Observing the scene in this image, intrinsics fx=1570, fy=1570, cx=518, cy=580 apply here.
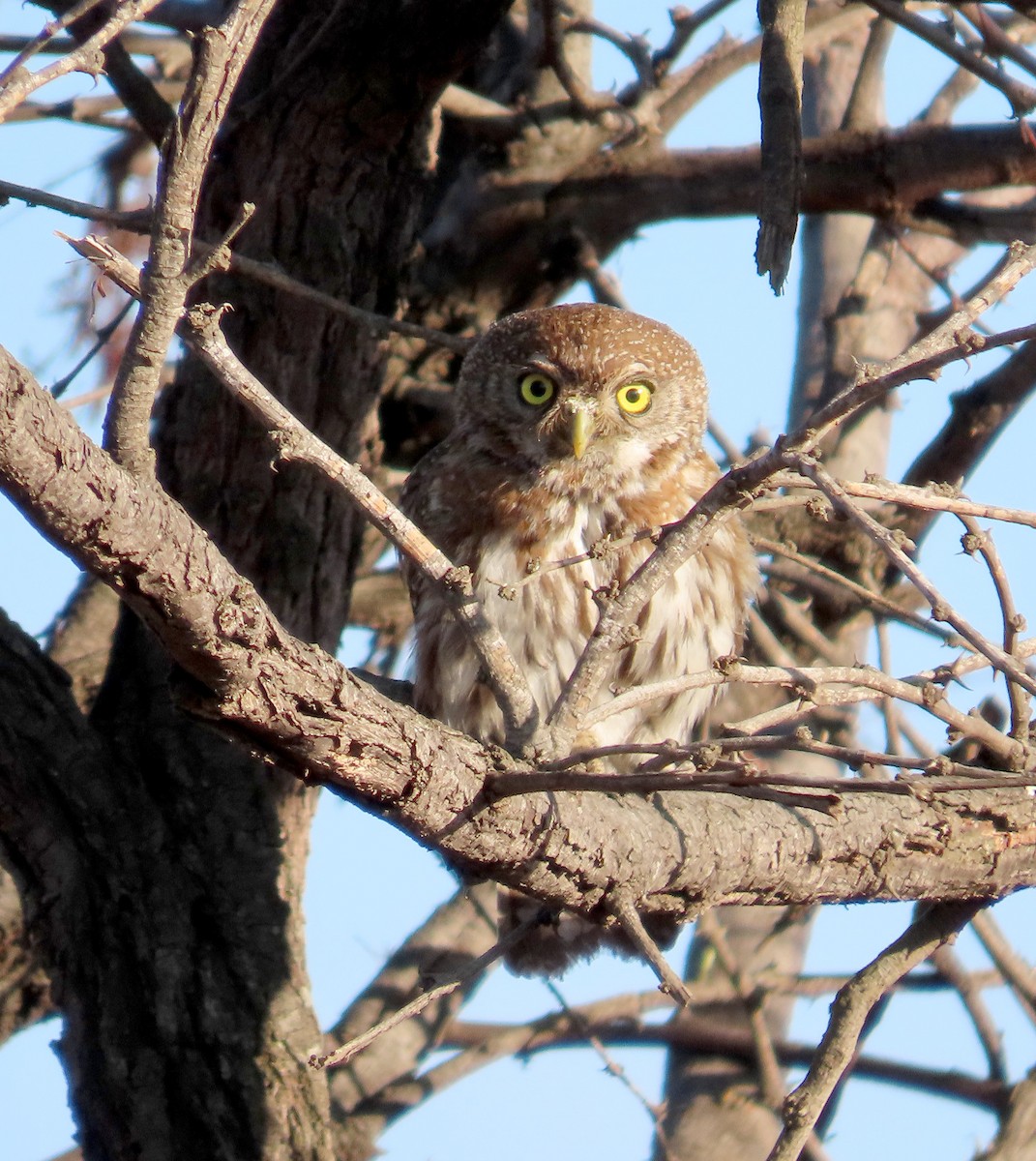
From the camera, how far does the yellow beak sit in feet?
14.8

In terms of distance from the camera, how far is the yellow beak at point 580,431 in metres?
4.52

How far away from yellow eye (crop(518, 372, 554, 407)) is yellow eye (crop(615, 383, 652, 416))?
0.21 meters

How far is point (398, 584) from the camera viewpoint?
6117 millimetres

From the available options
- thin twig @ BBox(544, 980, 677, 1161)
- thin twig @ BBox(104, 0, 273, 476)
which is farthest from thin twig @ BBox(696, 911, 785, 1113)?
thin twig @ BBox(104, 0, 273, 476)

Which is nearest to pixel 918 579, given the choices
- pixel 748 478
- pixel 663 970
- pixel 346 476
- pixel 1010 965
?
pixel 748 478

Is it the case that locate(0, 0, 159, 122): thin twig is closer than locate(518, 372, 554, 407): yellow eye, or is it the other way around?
locate(0, 0, 159, 122): thin twig

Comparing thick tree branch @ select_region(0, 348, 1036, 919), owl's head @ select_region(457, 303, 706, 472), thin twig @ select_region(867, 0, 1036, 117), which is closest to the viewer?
thick tree branch @ select_region(0, 348, 1036, 919)

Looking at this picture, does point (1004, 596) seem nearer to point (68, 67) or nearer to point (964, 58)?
point (964, 58)

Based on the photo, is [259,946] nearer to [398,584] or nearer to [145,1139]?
[145,1139]

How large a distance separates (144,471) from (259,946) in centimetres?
262

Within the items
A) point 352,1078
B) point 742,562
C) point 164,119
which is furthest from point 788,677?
point 352,1078

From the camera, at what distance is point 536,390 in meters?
4.78

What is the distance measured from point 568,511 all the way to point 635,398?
1.58 feet

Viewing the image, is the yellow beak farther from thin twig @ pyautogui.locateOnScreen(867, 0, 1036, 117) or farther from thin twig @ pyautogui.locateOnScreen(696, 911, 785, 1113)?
thin twig @ pyautogui.locateOnScreen(696, 911, 785, 1113)
